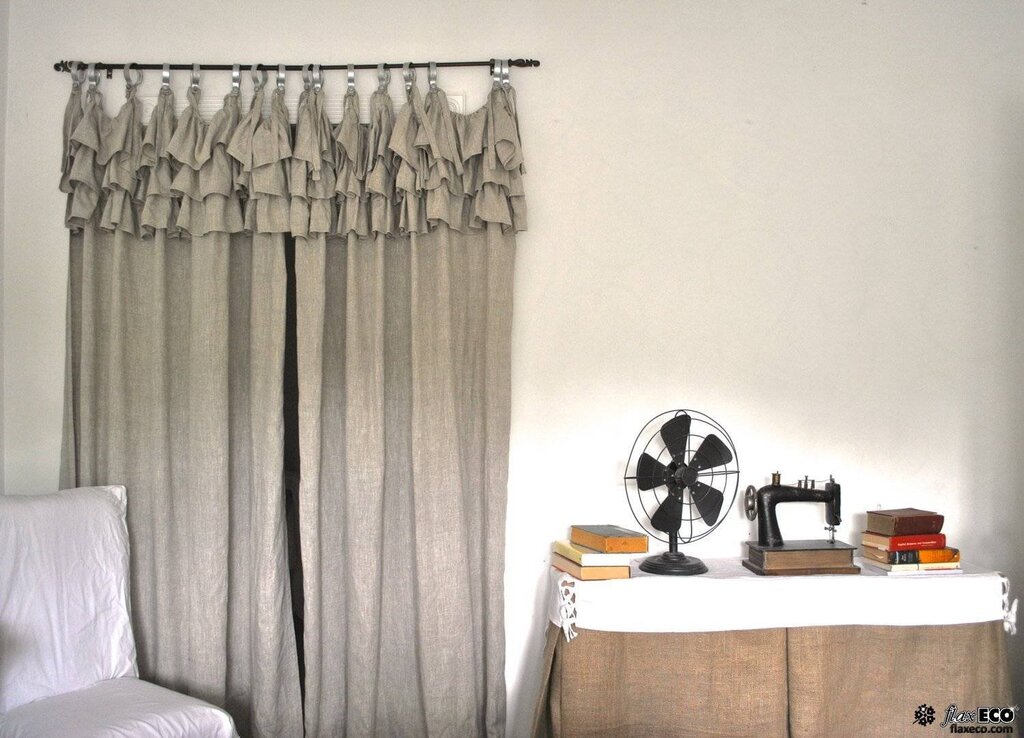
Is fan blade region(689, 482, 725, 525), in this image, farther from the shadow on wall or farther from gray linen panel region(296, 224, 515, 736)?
the shadow on wall

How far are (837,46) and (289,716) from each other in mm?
3010

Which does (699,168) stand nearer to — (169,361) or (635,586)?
(635,586)

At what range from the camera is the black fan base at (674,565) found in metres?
2.21

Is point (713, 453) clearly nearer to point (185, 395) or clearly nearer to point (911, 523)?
point (911, 523)

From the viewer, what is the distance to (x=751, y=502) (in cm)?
243

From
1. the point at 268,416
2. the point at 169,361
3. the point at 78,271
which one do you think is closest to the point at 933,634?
the point at 268,416

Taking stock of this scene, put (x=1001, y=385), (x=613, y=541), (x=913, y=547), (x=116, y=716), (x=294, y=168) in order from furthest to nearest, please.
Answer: (x=1001, y=385)
(x=294, y=168)
(x=913, y=547)
(x=613, y=541)
(x=116, y=716)

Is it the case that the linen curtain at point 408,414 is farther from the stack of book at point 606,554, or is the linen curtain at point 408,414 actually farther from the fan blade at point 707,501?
the fan blade at point 707,501

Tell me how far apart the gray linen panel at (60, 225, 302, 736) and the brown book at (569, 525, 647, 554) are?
1.01 metres

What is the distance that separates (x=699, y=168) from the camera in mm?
2568

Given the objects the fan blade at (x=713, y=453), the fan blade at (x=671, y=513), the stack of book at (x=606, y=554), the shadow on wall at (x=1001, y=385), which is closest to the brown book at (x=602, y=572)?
the stack of book at (x=606, y=554)

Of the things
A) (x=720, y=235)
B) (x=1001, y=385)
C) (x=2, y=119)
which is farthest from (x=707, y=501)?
(x=2, y=119)

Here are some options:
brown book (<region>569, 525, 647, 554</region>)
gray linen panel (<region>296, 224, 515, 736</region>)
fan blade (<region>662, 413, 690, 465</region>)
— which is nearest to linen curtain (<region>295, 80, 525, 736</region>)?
gray linen panel (<region>296, 224, 515, 736</region>)

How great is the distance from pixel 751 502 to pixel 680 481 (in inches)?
12.1
